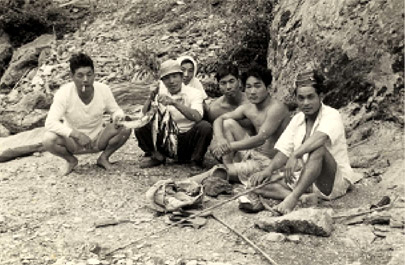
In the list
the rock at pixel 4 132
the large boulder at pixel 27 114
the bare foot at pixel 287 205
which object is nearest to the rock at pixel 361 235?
the bare foot at pixel 287 205

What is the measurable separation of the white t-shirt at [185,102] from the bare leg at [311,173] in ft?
5.03

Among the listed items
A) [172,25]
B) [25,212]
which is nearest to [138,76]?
[172,25]

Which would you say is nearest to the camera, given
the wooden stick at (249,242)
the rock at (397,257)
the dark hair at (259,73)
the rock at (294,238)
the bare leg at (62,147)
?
the rock at (397,257)

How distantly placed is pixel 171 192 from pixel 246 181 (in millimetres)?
815

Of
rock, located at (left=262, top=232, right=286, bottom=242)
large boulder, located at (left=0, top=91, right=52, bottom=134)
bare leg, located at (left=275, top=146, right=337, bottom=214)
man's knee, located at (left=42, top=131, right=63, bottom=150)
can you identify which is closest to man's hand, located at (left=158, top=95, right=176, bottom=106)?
man's knee, located at (left=42, top=131, right=63, bottom=150)

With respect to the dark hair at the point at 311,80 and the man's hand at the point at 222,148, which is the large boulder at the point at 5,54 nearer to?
the man's hand at the point at 222,148

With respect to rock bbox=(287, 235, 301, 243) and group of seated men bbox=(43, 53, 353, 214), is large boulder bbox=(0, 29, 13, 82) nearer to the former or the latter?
group of seated men bbox=(43, 53, 353, 214)

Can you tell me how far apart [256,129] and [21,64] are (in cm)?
634

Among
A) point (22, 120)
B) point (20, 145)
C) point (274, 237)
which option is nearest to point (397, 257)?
point (274, 237)

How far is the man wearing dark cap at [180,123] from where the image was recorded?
17.6 feet

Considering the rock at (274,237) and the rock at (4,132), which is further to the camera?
the rock at (4,132)

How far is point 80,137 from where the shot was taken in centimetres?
533

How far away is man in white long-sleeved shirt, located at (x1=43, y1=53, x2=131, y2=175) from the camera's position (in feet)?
17.6

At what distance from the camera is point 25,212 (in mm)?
4703
